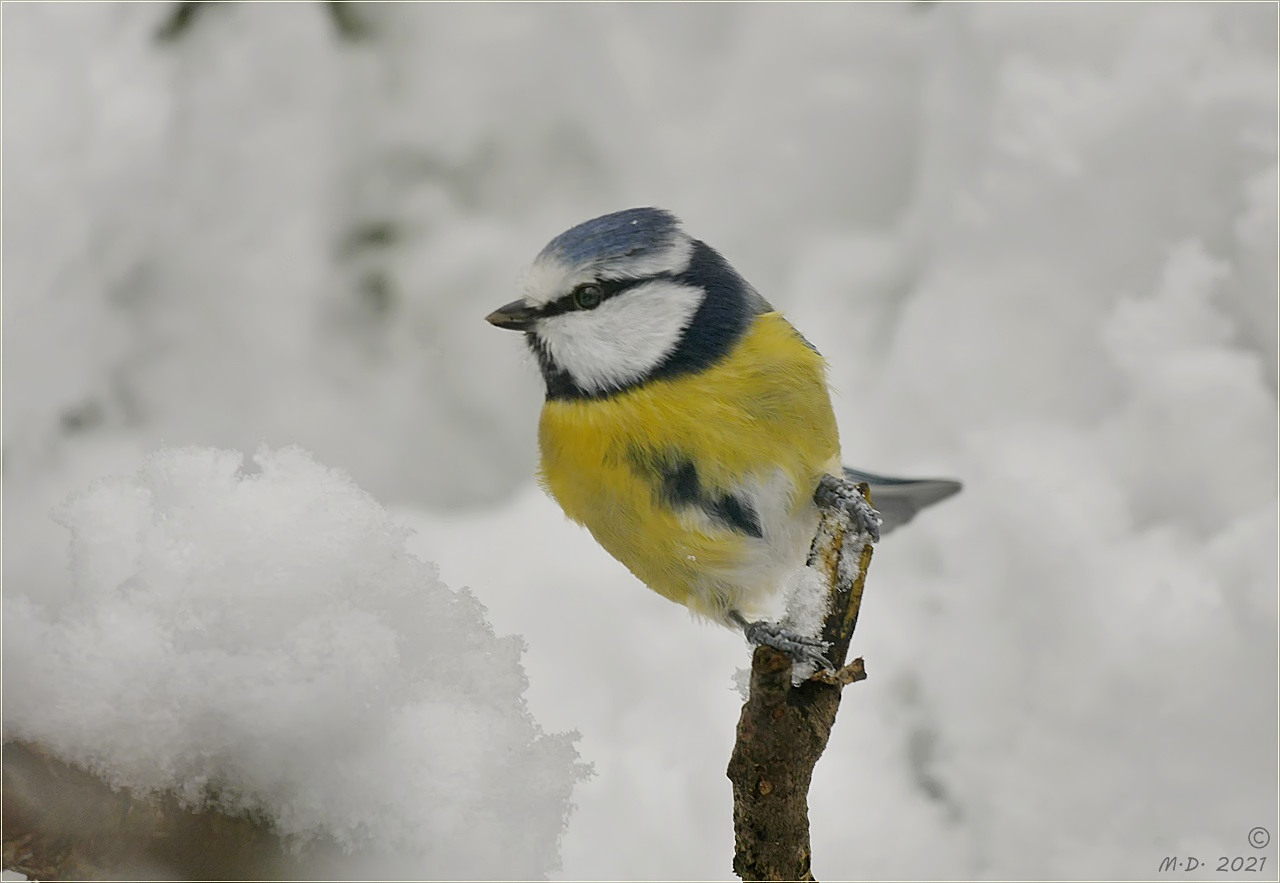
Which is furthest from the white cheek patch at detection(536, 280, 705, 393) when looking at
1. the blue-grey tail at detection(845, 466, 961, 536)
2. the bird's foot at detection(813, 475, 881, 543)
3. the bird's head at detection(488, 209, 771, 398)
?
the blue-grey tail at detection(845, 466, 961, 536)

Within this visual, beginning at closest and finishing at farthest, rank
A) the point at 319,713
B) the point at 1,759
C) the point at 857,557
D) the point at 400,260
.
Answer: the point at 1,759
the point at 319,713
the point at 857,557
the point at 400,260

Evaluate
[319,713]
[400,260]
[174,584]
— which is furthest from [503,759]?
[400,260]

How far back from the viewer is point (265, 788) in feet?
2.50

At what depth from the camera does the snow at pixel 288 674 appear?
0.74m

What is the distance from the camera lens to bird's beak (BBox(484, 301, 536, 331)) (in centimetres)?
98

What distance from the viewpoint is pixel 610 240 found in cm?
96

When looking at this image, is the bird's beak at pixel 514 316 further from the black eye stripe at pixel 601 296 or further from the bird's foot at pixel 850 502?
the bird's foot at pixel 850 502

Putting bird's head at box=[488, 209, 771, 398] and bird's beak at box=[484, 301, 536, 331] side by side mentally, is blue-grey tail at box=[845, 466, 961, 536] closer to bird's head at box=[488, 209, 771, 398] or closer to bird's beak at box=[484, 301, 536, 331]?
bird's head at box=[488, 209, 771, 398]

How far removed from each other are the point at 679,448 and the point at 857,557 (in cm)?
19

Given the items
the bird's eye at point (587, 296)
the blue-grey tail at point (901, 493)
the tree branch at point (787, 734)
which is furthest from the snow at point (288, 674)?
the blue-grey tail at point (901, 493)

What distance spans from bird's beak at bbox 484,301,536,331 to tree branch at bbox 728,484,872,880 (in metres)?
0.35

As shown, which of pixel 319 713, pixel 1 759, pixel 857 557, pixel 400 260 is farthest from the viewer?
pixel 400 260

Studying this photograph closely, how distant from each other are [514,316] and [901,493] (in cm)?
57

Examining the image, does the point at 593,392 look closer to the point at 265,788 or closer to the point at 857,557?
the point at 857,557
